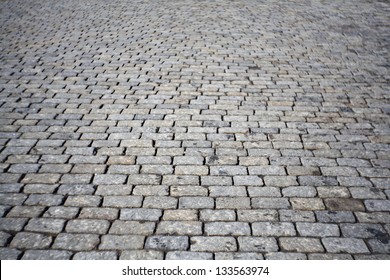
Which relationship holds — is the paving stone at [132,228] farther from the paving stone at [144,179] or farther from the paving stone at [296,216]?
the paving stone at [296,216]

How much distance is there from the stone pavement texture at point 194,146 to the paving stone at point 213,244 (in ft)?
0.04

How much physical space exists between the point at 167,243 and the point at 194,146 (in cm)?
157

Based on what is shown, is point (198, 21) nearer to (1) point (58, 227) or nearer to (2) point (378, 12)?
(2) point (378, 12)

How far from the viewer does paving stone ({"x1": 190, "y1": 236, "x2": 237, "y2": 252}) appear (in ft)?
9.51

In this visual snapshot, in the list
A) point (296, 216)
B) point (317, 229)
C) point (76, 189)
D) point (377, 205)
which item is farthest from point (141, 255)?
point (377, 205)

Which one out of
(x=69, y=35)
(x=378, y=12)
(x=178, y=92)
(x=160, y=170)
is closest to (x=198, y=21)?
(x=69, y=35)

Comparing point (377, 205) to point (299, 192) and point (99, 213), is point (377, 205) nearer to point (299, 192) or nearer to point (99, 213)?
point (299, 192)

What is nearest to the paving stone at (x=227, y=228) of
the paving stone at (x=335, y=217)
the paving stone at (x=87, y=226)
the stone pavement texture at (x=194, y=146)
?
the stone pavement texture at (x=194, y=146)

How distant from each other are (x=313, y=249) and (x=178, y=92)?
353cm

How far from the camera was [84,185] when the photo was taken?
3.61m

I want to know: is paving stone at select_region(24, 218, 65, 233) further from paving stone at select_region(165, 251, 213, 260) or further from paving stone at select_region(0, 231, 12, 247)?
paving stone at select_region(165, 251, 213, 260)

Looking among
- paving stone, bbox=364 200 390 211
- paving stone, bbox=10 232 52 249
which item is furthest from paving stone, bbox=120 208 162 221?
paving stone, bbox=364 200 390 211

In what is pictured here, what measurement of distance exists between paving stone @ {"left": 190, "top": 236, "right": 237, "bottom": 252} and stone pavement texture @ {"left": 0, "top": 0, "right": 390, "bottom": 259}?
1 cm

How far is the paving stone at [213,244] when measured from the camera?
2.90 metres
